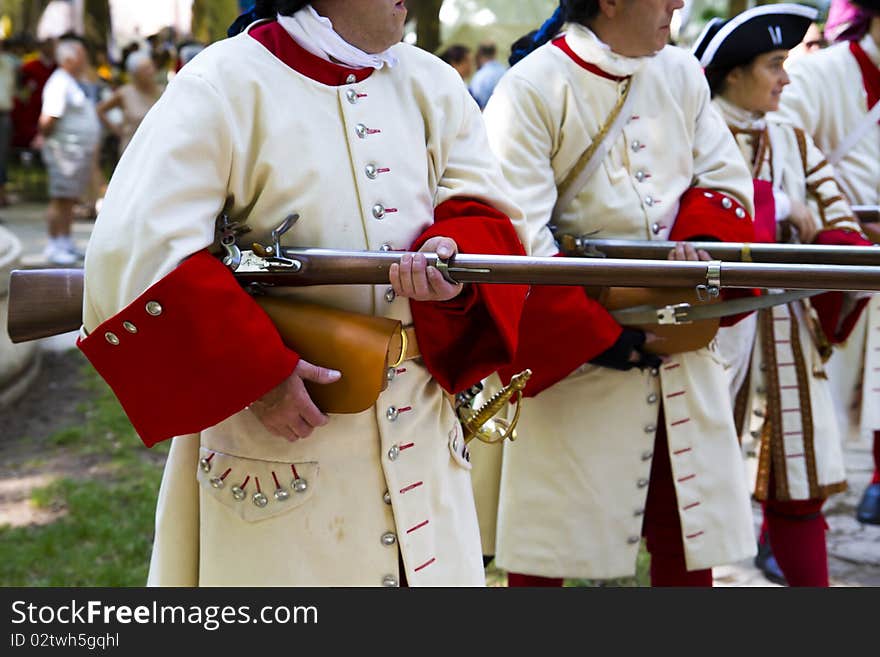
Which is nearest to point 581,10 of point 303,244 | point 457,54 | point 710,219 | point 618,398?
point 710,219

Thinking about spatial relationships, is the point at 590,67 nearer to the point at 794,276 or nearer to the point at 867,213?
the point at 794,276

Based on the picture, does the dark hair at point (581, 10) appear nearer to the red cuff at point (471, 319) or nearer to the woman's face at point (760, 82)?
the woman's face at point (760, 82)

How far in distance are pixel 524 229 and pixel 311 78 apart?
627 millimetres

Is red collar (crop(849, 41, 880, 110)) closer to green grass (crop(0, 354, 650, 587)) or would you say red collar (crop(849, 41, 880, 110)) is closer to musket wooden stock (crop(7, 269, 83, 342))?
green grass (crop(0, 354, 650, 587))

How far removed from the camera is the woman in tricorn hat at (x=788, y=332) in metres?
3.94

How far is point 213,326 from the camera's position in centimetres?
232

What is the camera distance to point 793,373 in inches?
165

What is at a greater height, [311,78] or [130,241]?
[311,78]

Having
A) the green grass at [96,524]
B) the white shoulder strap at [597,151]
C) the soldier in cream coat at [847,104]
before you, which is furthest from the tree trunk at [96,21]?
the white shoulder strap at [597,151]

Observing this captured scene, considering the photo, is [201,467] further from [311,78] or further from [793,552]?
[793,552]

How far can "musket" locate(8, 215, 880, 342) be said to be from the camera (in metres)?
2.43

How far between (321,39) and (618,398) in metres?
1.47

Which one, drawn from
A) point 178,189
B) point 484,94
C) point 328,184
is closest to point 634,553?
point 328,184

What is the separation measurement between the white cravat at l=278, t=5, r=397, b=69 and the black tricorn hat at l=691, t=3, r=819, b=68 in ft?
5.64
